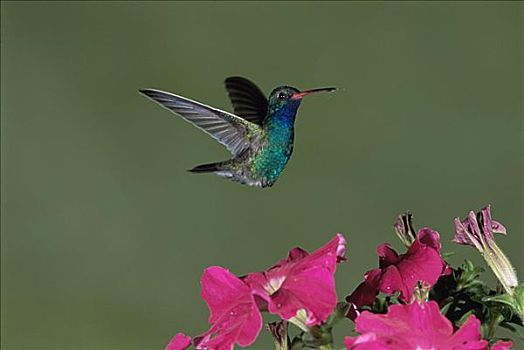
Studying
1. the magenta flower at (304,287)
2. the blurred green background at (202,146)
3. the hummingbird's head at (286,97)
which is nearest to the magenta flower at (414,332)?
the magenta flower at (304,287)

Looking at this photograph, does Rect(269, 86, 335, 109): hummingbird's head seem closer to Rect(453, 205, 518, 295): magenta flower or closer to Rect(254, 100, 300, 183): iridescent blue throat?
Rect(254, 100, 300, 183): iridescent blue throat

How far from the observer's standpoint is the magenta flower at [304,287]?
1.31ft

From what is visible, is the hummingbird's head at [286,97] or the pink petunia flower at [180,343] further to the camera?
the hummingbird's head at [286,97]

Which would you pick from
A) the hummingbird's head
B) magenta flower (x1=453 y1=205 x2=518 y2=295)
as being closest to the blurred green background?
the hummingbird's head

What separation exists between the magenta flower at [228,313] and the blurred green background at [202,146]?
2.17 meters

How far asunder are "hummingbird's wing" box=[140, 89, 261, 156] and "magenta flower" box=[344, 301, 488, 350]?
45 centimetres

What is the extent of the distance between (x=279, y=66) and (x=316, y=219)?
479 millimetres

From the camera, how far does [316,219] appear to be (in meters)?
2.70

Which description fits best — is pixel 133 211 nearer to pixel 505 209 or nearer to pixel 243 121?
pixel 505 209

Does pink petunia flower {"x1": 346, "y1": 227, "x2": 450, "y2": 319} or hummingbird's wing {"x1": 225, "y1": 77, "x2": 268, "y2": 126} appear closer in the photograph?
pink petunia flower {"x1": 346, "y1": 227, "x2": 450, "y2": 319}

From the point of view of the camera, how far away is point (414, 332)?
0.38 m

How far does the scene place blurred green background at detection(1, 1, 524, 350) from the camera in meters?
2.67

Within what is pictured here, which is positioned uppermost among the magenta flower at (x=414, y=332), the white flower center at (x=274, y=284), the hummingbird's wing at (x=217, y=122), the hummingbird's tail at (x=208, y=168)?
the hummingbird's wing at (x=217, y=122)

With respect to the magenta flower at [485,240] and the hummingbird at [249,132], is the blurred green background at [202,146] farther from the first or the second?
the magenta flower at [485,240]
